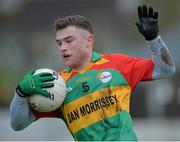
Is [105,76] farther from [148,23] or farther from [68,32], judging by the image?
[148,23]

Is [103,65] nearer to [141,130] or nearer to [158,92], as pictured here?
[141,130]

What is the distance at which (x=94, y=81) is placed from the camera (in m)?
7.19

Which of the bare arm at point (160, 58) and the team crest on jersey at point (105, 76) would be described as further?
the team crest on jersey at point (105, 76)

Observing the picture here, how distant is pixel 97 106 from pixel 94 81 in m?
0.21

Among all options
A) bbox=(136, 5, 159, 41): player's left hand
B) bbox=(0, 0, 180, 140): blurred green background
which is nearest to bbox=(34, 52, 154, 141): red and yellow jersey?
bbox=(136, 5, 159, 41): player's left hand

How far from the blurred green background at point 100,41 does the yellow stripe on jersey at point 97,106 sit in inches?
335

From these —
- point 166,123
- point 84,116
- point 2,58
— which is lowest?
point 166,123

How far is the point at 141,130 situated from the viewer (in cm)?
1575

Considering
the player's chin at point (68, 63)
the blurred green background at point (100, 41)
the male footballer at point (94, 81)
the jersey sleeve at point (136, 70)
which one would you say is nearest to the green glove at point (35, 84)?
the male footballer at point (94, 81)

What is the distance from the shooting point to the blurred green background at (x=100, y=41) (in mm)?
16984

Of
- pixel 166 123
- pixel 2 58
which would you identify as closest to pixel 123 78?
pixel 166 123

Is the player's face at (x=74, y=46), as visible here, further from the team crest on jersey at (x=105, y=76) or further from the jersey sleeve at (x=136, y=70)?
the jersey sleeve at (x=136, y=70)

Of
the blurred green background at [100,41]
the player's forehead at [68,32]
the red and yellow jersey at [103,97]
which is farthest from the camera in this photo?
the blurred green background at [100,41]

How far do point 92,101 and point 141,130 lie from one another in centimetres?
868
